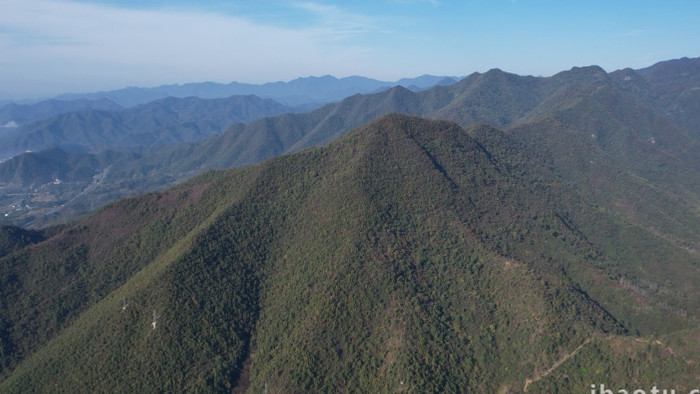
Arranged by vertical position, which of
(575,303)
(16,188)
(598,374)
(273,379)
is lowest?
(16,188)

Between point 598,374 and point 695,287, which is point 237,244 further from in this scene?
point 695,287

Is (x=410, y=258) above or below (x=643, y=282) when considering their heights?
above

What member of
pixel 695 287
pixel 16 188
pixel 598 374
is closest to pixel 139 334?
pixel 598 374

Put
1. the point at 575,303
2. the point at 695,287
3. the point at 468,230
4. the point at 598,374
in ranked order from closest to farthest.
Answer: the point at 598,374 → the point at 575,303 → the point at 468,230 → the point at 695,287

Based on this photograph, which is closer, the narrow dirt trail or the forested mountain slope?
the narrow dirt trail

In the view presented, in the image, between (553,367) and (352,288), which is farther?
(352,288)

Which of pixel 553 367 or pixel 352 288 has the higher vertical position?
pixel 352 288

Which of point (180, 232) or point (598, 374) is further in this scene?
point (180, 232)

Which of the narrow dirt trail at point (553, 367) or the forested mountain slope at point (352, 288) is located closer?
the narrow dirt trail at point (553, 367)
